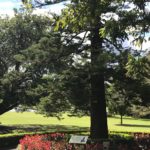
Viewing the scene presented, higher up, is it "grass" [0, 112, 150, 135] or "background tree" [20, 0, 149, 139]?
"background tree" [20, 0, 149, 139]

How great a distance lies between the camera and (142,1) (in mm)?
10969

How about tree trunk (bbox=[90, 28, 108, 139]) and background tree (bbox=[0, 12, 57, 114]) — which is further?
background tree (bbox=[0, 12, 57, 114])

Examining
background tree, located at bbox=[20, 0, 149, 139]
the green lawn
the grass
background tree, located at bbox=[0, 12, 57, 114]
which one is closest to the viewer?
background tree, located at bbox=[20, 0, 149, 139]

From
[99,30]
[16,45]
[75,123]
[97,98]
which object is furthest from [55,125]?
[99,30]

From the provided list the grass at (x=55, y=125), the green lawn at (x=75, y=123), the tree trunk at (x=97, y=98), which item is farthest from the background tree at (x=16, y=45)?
the tree trunk at (x=97, y=98)

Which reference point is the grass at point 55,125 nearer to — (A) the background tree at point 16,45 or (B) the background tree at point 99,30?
(A) the background tree at point 16,45

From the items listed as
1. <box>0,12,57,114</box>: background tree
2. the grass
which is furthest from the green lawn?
<box>0,12,57,114</box>: background tree

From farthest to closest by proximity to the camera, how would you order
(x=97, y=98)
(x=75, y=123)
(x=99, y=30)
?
(x=75, y=123) → (x=97, y=98) → (x=99, y=30)

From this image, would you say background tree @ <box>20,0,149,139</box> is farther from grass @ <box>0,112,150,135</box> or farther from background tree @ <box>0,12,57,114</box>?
background tree @ <box>0,12,57,114</box>

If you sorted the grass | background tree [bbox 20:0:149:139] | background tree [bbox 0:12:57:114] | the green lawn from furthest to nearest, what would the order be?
the green lawn < background tree [bbox 0:12:57:114] < the grass < background tree [bbox 20:0:149:139]

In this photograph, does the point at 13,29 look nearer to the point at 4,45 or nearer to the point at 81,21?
the point at 4,45

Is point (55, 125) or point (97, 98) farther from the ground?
point (97, 98)

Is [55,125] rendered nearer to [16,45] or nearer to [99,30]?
[16,45]

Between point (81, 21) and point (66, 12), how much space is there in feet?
2.03
